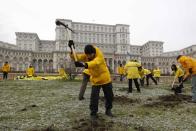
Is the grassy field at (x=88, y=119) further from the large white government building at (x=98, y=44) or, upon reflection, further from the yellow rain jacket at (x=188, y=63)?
the large white government building at (x=98, y=44)

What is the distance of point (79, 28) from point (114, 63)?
34442mm

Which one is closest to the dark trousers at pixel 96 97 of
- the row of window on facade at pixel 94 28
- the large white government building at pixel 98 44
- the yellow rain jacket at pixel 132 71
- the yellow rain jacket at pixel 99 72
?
the yellow rain jacket at pixel 99 72

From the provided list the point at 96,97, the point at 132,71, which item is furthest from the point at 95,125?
the point at 132,71

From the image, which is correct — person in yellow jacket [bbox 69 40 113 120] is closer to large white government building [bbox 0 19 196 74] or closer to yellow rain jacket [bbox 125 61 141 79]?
yellow rain jacket [bbox 125 61 141 79]

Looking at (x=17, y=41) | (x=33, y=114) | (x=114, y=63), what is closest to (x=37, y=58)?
(x=17, y=41)

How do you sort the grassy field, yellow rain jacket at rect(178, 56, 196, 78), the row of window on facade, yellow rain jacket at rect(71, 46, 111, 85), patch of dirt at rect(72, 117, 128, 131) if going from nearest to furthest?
patch of dirt at rect(72, 117, 128, 131) → the grassy field → yellow rain jacket at rect(71, 46, 111, 85) → yellow rain jacket at rect(178, 56, 196, 78) → the row of window on facade

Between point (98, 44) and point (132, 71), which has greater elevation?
point (98, 44)

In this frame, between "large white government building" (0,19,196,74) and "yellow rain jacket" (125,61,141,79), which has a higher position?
"large white government building" (0,19,196,74)

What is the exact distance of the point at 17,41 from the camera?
144m

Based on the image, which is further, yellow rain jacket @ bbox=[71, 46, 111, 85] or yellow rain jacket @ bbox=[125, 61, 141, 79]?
yellow rain jacket @ bbox=[125, 61, 141, 79]

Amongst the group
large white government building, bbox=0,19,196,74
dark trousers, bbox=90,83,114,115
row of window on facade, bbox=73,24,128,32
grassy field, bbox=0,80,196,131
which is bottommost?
grassy field, bbox=0,80,196,131

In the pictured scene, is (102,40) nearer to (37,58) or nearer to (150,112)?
(37,58)

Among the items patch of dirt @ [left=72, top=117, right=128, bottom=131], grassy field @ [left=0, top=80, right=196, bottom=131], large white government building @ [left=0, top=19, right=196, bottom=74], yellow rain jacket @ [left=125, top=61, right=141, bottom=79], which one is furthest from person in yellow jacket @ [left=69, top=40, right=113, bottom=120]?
large white government building @ [left=0, top=19, right=196, bottom=74]

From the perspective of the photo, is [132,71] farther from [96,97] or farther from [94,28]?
[94,28]
